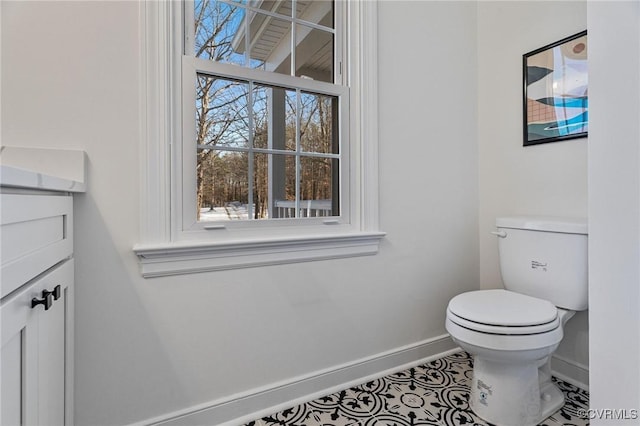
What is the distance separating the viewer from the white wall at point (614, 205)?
2.78ft

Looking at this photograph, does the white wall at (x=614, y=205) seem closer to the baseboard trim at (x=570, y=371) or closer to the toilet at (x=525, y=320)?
the toilet at (x=525, y=320)

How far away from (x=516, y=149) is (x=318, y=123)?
3.58 ft

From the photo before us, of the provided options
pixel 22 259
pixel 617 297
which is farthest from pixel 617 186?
pixel 22 259

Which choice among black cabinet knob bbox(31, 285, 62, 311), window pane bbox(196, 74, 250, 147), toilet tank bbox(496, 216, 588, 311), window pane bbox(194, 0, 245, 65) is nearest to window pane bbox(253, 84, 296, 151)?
window pane bbox(196, 74, 250, 147)

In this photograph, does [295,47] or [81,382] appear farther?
[295,47]

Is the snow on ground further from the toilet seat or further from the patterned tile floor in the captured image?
the toilet seat

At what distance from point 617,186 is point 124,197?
4.82ft

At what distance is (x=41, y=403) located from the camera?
0.76 metres

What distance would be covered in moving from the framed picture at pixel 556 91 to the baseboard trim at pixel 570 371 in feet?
3.53

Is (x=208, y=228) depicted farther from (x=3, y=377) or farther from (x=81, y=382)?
(x=3, y=377)

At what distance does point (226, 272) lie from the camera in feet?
4.45

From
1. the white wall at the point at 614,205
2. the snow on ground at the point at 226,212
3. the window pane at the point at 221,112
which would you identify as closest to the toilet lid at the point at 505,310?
the white wall at the point at 614,205

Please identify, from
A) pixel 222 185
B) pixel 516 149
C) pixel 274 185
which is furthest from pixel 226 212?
pixel 516 149

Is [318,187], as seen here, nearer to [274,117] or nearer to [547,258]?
[274,117]
